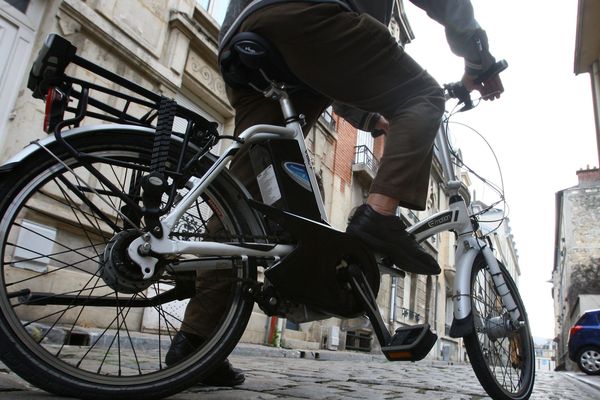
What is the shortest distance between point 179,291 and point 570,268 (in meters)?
34.2

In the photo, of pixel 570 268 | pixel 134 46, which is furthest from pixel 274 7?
pixel 570 268

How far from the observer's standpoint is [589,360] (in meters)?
12.2

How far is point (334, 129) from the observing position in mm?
12609

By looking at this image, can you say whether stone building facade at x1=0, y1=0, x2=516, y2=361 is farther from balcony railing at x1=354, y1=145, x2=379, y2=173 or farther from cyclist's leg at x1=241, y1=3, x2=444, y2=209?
cyclist's leg at x1=241, y1=3, x2=444, y2=209

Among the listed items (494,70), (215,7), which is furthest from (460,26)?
(215,7)

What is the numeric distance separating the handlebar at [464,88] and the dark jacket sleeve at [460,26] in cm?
8

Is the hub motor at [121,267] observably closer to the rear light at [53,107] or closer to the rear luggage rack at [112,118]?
the rear luggage rack at [112,118]

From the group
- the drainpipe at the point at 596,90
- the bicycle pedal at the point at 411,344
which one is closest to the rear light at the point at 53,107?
the bicycle pedal at the point at 411,344

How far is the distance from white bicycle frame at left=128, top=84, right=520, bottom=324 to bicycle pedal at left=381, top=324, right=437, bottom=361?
0.47 m

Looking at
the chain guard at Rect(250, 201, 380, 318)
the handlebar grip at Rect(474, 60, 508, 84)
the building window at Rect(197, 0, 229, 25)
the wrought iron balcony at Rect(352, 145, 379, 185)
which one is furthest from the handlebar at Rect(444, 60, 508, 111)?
the wrought iron balcony at Rect(352, 145, 379, 185)

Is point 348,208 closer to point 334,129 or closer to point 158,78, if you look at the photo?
point 334,129

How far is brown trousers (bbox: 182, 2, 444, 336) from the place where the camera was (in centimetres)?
183

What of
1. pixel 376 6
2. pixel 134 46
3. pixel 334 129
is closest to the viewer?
pixel 376 6

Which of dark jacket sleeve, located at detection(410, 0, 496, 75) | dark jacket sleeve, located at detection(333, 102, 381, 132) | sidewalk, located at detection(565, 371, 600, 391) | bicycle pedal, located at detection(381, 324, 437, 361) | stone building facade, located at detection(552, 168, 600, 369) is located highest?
stone building facade, located at detection(552, 168, 600, 369)
